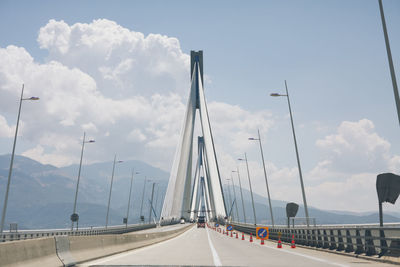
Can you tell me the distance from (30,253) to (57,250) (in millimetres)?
1644

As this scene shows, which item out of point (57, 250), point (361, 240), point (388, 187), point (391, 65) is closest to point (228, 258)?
point (361, 240)

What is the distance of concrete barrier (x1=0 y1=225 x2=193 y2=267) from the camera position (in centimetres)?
732

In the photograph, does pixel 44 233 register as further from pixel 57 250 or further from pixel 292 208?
pixel 57 250

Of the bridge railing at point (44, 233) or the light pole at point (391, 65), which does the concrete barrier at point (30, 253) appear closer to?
the light pole at point (391, 65)

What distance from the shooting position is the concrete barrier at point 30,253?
711 centimetres

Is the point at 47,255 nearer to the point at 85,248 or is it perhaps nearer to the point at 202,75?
the point at 85,248

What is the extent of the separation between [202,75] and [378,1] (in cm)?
9108

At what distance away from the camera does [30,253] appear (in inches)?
315

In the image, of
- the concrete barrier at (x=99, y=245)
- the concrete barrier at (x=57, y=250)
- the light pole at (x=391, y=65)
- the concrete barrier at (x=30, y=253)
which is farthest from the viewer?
the light pole at (x=391, y=65)

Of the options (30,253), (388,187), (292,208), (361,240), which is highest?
(292,208)

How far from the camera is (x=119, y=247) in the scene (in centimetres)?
1612

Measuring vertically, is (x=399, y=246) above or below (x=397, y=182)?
below

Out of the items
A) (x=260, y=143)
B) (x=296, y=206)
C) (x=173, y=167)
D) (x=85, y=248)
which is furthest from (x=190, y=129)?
(x=85, y=248)

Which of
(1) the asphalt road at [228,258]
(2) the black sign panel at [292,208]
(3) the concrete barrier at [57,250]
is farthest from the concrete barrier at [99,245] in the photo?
(2) the black sign panel at [292,208]
